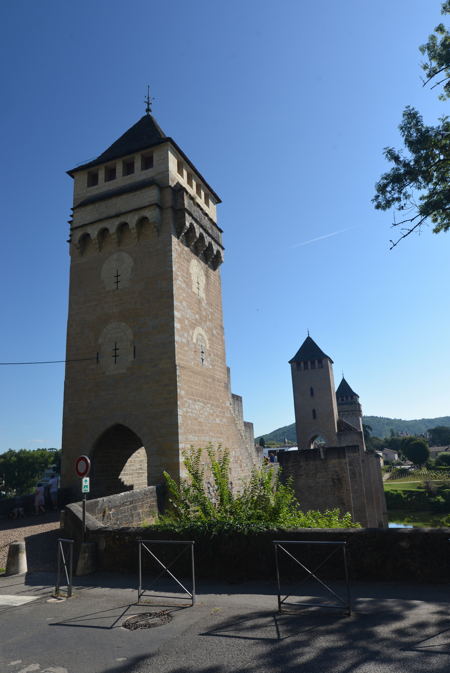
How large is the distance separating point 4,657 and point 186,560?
3124 millimetres

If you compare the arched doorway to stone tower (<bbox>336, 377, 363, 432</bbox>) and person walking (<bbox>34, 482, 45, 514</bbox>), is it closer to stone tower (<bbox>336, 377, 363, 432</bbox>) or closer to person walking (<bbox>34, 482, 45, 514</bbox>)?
person walking (<bbox>34, 482, 45, 514</bbox>)

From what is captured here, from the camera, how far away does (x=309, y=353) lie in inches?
1797

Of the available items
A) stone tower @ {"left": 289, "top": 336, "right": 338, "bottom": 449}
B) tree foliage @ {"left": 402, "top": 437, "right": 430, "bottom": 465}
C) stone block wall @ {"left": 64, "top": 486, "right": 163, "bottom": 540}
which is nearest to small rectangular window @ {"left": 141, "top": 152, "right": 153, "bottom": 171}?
stone block wall @ {"left": 64, "top": 486, "right": 163, "bottom": 540}

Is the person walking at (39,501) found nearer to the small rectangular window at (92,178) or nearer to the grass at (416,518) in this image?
the small rectangular window at (92,178)

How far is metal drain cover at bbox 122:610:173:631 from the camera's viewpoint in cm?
526

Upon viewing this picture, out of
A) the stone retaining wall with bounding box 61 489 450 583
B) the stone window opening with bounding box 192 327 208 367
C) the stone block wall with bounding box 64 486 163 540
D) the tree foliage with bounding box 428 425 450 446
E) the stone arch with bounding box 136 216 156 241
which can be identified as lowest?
the stone retaining wall with bounding box 61 489 450 583

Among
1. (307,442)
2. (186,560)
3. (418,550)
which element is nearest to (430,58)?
(418,550)

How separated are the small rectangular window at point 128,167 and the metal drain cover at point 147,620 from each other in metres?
14.9

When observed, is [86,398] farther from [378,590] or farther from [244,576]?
[378,590]

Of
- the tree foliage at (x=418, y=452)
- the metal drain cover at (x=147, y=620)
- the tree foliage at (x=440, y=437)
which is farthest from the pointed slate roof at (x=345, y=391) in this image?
the tree foliage at (x=440, y=437)

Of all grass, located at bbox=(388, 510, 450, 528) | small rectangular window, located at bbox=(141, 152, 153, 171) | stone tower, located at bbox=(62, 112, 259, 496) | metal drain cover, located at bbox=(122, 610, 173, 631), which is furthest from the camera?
grass, located at bbox=(388, 510, 450, 528)

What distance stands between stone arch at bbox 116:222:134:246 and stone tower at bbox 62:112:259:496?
37mm

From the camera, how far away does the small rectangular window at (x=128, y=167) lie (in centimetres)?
1658

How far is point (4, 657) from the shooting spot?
463 centimetres
